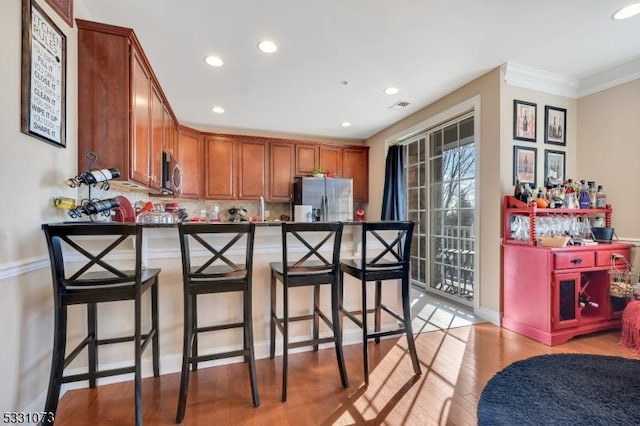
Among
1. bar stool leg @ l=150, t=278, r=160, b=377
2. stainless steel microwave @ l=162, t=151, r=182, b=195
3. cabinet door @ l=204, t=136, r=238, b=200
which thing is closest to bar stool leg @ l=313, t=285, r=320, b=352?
bar stool leg @ l=150, t=278, r=160, b=377

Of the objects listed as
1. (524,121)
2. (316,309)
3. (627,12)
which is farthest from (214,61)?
(627,12)

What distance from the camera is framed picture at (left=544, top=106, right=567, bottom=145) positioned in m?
3.13

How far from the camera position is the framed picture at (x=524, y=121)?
9.68 ft

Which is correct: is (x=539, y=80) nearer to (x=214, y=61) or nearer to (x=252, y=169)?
(x=214, y=61)

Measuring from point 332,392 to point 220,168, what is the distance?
3.82 metres

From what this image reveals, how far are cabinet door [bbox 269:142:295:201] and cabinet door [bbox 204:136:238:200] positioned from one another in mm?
610

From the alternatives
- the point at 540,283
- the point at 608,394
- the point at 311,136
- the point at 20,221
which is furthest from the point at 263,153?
the point at 608,394

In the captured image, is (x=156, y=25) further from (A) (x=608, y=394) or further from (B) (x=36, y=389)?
(A) (x=608, y=394)

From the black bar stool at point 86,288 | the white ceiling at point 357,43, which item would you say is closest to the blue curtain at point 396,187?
the white ceiling at point 357,43

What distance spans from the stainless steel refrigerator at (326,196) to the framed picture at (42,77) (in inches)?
127

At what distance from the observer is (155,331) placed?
6.29 ft

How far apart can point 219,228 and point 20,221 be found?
986 mm

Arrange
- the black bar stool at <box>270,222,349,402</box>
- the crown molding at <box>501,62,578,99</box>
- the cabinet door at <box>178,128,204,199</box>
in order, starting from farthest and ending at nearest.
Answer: the cabinet door at <box>178,128,204,199</box> < the crown molding at <box>501,62,578,99</box> < the black bar stool at <box>270,222,349,402</box>

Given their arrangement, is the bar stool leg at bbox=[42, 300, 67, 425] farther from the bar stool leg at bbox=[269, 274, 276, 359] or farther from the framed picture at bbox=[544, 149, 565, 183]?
the framed picture at bbox=[544, 149, 565, 183]
